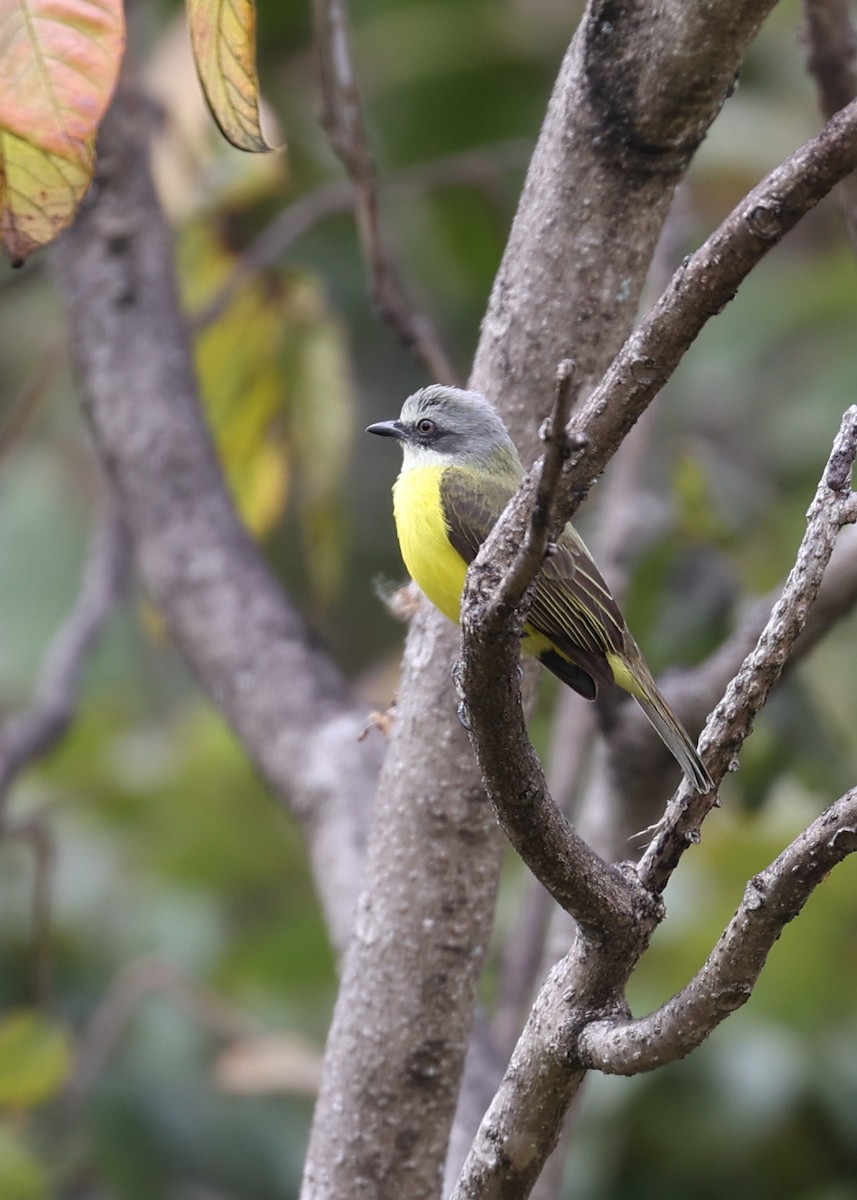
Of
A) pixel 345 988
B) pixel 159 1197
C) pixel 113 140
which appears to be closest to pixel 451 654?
pixel 345 988

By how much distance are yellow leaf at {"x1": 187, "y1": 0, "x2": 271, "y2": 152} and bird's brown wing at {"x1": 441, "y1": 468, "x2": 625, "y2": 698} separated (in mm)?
916

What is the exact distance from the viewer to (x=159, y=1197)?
4.22 meters

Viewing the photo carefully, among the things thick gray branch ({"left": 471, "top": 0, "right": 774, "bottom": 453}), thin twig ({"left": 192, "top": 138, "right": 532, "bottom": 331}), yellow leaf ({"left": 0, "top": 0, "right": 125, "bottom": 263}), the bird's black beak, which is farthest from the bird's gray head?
yellow leaf ({"left": 0, "top": 0, "right": 125, "bottom": 263})

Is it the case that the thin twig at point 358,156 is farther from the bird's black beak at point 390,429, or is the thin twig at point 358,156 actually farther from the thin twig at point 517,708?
the thin twig at point 517,708

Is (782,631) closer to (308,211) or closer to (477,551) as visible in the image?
(477,551)

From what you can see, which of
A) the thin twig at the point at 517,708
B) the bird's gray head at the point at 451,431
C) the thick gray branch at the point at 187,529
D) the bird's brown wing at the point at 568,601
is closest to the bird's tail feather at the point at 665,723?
the bird's brown wing at the point at 568,601

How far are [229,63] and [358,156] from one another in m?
1.64

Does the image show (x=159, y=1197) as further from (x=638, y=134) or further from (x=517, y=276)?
(x=638, y=134)

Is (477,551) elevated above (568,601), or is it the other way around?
(477,551)

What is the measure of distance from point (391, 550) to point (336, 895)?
14.8 feet

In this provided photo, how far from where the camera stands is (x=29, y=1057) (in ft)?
11.1

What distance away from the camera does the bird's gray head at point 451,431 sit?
8.16 ft

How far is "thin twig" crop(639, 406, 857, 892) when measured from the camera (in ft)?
4.96

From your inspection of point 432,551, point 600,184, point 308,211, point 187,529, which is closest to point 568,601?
point 432,551
